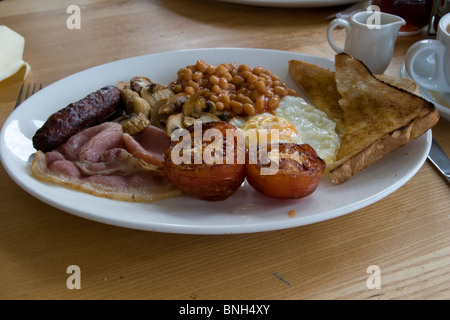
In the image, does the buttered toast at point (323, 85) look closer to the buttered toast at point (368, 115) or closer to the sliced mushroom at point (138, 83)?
the buttered toast at point (368, 115)

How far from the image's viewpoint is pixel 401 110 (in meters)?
1.81

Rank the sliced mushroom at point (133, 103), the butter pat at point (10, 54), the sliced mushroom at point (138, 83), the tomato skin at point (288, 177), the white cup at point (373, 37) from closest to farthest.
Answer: the tomato skin at point (288, 177)
the sliced mushroom at point (133, 103)
the sliced mushroom at point (138, 83)
the white cup at point (373, 37)
the butter pat at point (10, 54)

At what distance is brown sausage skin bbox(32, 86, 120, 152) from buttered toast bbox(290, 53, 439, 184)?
99cm

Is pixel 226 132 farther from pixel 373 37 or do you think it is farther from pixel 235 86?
pixel 373 37

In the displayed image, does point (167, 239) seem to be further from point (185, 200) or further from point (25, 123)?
point (25, 123)

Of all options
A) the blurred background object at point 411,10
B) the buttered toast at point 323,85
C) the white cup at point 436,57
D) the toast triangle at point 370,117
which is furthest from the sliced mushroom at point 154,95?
the blurred background object at point 411,10

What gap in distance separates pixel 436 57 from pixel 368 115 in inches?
25.2

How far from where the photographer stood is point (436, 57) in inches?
86.9

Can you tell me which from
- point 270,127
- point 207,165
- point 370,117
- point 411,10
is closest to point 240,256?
point 207,165

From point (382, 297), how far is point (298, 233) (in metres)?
0.35

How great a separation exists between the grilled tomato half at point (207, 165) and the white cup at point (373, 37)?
118 centimetres

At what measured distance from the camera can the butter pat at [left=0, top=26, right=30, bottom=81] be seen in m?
2.53

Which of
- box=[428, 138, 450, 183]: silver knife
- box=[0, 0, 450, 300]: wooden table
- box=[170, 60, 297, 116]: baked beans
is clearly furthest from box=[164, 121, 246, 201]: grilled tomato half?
box=[428, 138, 450, 183]: silver knife

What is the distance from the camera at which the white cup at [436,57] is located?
216cm
